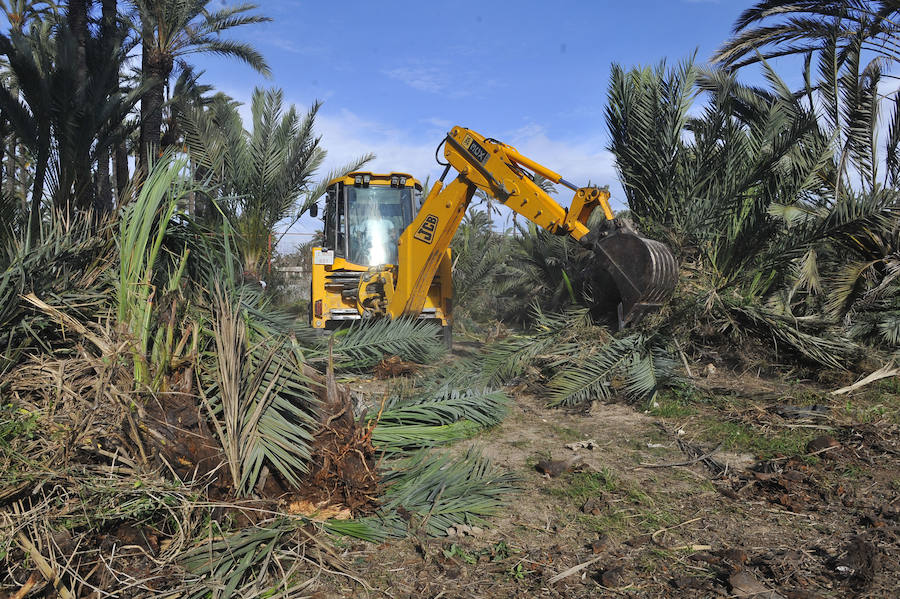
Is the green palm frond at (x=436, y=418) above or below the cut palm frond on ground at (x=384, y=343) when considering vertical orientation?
below

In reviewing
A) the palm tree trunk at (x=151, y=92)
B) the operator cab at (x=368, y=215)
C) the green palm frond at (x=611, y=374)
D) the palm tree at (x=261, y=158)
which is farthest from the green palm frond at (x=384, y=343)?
the palm tree trunk at (x=151, y=92)

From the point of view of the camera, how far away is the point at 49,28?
1934 cm

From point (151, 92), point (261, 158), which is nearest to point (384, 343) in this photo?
point (261, 158)

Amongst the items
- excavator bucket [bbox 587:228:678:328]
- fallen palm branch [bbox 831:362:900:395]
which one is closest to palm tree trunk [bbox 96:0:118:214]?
excavator bucket [bbox 587:228:678:328]

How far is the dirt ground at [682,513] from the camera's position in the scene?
291 cm

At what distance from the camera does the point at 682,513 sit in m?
3.71

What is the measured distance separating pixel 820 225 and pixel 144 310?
6.82 meters

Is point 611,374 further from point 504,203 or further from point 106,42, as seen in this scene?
point 106,42

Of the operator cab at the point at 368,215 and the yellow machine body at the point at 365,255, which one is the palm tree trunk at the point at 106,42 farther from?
the yellow machine body at the point at 365,255

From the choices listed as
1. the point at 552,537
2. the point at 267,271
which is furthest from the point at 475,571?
the point at 267,271

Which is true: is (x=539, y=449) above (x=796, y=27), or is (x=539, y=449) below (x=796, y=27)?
below

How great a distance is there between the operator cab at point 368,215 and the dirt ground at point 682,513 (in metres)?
4.56

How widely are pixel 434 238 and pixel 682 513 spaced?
5222 mm

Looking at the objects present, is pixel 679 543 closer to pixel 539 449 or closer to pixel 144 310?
pixel 539 449
